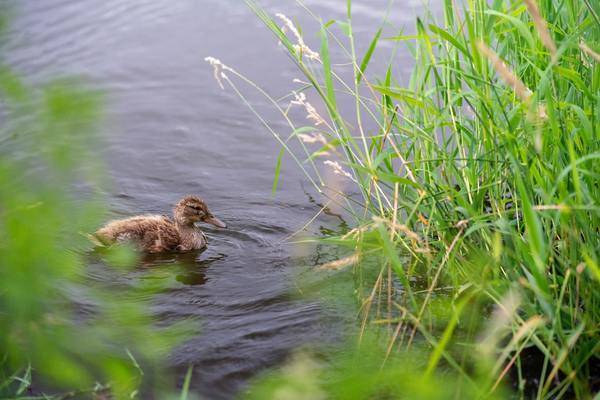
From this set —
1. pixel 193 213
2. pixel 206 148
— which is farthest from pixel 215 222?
pixel 206 148

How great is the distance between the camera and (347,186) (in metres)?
6.50

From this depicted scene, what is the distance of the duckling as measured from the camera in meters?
5.82

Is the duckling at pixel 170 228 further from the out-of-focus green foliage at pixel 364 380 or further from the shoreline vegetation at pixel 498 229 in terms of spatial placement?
the out-of-focus green foliage at pixel 364 380

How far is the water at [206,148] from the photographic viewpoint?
4.45 m

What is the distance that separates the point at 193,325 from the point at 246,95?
390 centimetres

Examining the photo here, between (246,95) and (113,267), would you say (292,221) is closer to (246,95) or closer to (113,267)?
(113,267)

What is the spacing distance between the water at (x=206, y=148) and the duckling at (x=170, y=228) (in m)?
0.14

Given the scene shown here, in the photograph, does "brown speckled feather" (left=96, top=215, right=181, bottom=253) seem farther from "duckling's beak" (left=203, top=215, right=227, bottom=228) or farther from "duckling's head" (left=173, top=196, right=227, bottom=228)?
"duckling's beak" (left=203, top=215, right=227, bottom=228)

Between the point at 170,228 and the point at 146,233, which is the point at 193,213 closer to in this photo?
the point at 170,228

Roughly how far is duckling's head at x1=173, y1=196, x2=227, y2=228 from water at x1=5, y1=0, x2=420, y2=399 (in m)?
0.19

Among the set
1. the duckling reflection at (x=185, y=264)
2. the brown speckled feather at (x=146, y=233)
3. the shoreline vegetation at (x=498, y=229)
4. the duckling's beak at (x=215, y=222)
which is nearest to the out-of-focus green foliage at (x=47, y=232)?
the shoreline vegetation at (x=498, y=229)

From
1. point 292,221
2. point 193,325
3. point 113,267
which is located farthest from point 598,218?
point 113,267

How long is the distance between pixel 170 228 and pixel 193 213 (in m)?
0.24

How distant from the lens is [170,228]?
6074 millimetres
